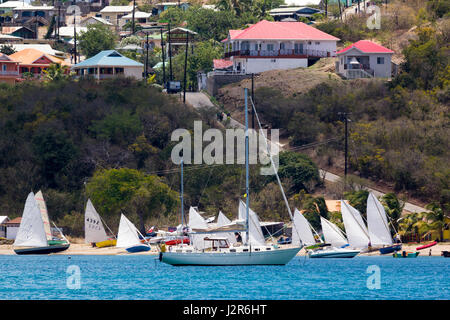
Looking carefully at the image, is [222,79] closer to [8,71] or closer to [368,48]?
[368,48]

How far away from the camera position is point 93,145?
76625mm

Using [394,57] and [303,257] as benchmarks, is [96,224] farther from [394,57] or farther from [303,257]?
[394,57]

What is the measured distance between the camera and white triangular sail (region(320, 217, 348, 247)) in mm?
55625

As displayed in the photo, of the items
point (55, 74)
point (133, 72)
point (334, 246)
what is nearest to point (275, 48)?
point (133, 72)

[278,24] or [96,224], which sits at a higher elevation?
[278,24]

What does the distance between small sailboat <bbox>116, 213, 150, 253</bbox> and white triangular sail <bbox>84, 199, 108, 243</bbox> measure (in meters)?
3.32

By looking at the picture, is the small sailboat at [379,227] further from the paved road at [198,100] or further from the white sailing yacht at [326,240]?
the paved road at [198,100]

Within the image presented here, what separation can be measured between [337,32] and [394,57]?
10.9 meters

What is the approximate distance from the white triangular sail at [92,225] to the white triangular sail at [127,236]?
3357 mm

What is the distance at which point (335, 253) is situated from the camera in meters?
56.1

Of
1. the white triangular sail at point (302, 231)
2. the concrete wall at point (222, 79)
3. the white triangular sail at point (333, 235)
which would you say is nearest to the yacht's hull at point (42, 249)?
the white triangular sail at point (302, 231)

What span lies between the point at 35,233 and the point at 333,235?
2092 cm

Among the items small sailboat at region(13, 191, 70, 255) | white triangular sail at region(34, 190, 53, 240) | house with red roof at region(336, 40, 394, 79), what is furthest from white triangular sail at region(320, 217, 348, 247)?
house with red roof at region(336, 40, 394, 79)
